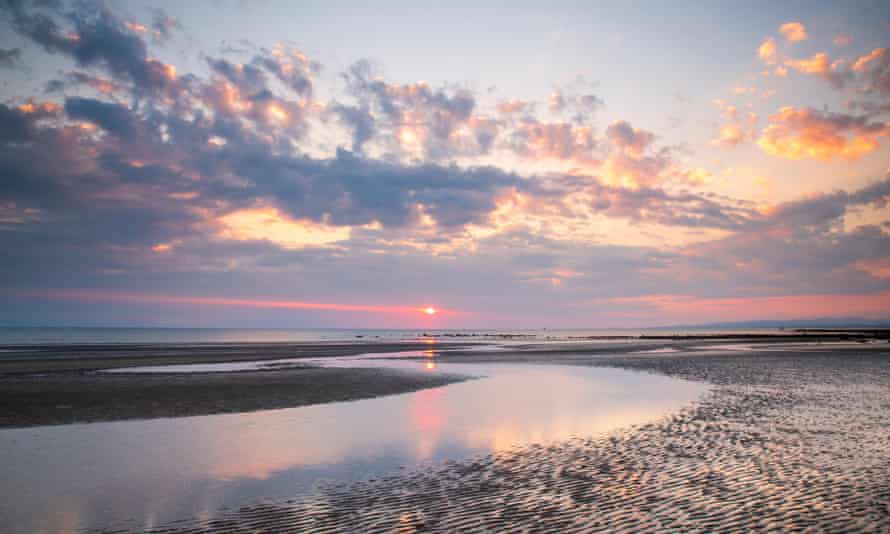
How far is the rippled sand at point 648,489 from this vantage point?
9.68 metres

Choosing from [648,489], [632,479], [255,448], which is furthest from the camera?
[255,448]

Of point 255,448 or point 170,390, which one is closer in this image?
point 255,448

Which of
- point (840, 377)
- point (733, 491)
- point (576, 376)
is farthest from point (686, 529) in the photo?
point (840, 377)

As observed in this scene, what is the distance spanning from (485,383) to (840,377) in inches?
904

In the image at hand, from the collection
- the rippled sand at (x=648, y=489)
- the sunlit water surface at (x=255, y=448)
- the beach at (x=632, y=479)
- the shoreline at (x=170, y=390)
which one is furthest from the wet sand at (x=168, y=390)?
the rippled sand at (x=648, y=489)

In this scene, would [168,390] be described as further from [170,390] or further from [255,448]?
[255,448]

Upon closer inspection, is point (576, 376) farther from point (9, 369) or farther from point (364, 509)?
point (9, 369)

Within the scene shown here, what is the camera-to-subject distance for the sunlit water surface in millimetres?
11098

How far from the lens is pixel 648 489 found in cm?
1169

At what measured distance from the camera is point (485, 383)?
3431 cm

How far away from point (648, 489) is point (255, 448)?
11279mm

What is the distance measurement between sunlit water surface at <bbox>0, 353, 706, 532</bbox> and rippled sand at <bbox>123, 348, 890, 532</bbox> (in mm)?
1283

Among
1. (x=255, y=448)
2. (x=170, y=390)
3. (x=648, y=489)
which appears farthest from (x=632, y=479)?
(x=170, y=390)

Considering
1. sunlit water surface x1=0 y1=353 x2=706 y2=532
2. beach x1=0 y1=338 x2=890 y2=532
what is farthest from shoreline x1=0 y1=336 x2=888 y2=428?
sunlit water surface x1=0 y1=353 x2=706 y2=532
